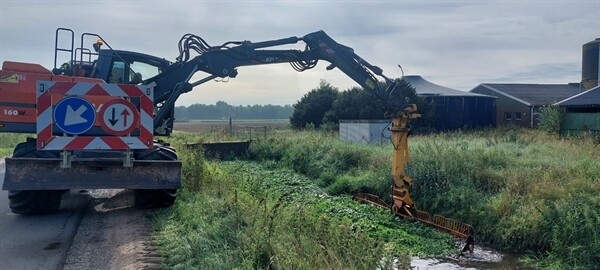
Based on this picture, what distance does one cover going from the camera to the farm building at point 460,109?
128ft

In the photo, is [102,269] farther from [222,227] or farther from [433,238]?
[433,238]

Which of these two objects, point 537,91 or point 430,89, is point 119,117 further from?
point 537,91

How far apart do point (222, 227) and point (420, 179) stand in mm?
7194

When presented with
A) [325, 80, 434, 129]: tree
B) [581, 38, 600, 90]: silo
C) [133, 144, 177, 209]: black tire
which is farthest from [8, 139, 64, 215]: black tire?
[581, 38, 600, 90]: silo

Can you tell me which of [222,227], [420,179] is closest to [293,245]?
[222,227]

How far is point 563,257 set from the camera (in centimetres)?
887

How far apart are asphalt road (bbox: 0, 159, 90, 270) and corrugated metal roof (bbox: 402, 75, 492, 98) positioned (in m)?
32.8

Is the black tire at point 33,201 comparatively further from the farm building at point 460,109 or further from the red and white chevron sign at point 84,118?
the farm building at point 460,109

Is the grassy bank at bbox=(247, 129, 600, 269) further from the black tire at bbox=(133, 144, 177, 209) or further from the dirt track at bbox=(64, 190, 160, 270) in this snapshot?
the dirt track at bbox=(64, 190, 160, 270)

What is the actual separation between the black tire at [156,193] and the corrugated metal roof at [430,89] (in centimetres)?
3202

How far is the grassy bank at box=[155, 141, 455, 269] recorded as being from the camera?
539 cm

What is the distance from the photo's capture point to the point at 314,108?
142 ft

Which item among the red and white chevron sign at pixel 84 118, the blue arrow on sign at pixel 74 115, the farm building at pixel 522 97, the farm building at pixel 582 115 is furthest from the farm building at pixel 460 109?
the blue arrow on sign at pixel 74 115

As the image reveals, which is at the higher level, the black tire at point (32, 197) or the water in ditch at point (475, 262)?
the black tire at point (32, 197)
